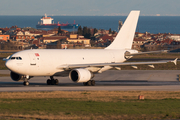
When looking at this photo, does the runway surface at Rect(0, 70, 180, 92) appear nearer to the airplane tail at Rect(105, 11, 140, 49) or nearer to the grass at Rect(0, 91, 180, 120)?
the airplane tail at Rect(105, 11, 140, 49)

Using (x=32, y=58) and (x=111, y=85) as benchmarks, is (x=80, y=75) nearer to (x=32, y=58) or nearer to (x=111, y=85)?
(x=111, y=85)

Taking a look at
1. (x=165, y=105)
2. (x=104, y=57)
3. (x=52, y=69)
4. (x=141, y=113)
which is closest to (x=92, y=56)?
(x=104, y=57)

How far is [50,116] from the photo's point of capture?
17984mm

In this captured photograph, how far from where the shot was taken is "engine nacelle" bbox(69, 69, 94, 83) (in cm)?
3516

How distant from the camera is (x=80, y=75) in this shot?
35.1m

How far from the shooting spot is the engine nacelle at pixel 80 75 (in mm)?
35156

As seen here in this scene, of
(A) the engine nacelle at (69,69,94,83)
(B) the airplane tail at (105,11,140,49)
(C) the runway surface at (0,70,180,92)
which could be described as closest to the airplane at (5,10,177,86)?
(A) the engine nacelle at (69,69,94,83)

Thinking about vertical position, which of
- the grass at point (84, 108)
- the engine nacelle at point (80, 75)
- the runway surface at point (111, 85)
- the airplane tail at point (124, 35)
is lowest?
the runway surface at point (111, 85)

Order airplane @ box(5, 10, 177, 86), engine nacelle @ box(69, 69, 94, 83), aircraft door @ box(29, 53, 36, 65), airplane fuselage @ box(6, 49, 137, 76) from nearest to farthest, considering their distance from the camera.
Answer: airplane fuselage @ box(6, 49, 137, 76), airplane @ box(5, 10, 177, 86), aircraft door @ box(29, 53, 36, 65), engine nacelle @ box(69, 69, 94, 83)

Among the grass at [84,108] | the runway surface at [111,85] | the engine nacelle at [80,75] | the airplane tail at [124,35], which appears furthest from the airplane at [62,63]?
the grass at [84,108]

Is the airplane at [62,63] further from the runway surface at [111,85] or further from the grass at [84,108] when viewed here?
Answer: the grass at [84,108]

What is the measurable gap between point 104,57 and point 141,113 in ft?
74.6

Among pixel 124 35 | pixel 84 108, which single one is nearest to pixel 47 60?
pixel 124 35

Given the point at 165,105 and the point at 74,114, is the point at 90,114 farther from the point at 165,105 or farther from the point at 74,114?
the point at 165,105
